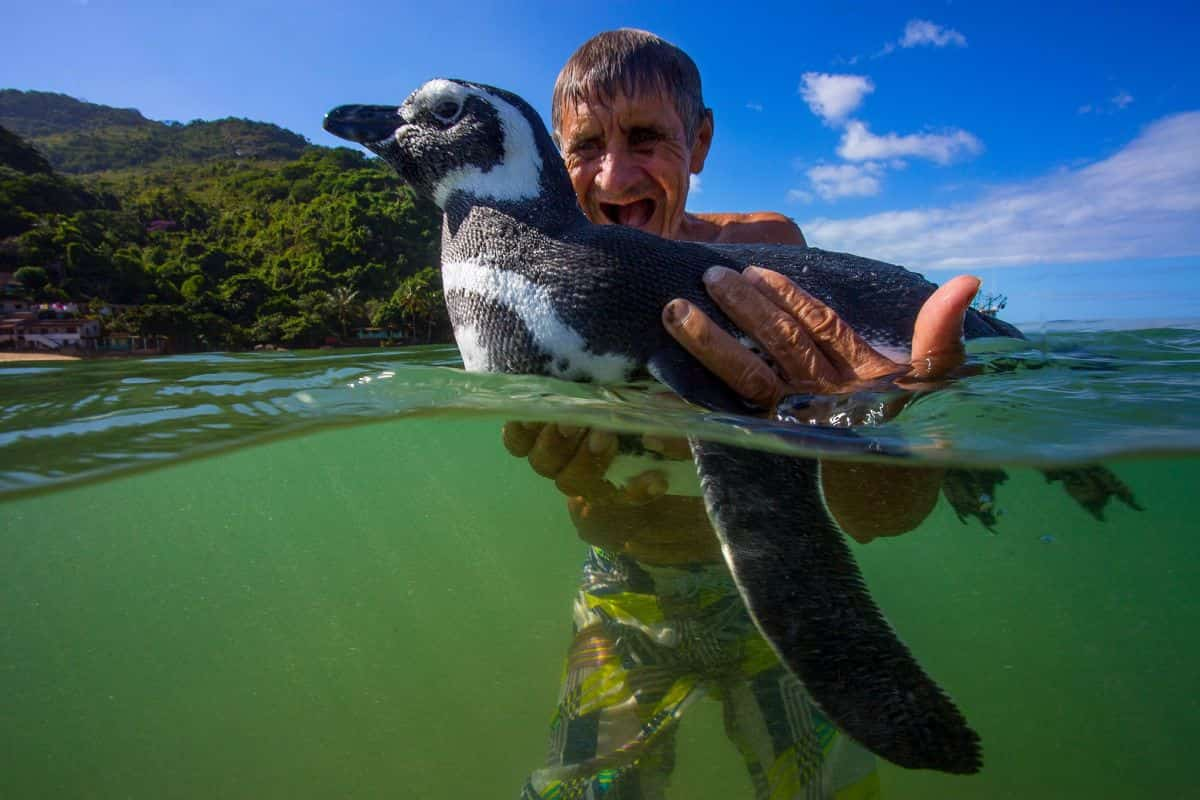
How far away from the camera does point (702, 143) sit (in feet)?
11.5

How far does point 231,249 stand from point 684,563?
44.7 meters

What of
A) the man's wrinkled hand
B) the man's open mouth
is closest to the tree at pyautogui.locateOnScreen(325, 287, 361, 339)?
the man's open mouth

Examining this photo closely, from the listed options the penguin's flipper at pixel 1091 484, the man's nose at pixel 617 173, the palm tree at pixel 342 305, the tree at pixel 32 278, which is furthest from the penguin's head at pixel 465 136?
the palm tree at pixel 342 305

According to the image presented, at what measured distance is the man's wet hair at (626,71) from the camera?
284cm

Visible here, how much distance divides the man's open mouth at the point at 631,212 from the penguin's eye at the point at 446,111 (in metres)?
1.02

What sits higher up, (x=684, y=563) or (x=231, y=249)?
(x=231, y=249)

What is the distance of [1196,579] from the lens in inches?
171

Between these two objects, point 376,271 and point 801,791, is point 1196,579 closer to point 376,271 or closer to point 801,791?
point 801,791

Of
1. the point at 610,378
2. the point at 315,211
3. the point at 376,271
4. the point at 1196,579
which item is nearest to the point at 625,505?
the point at 610,378

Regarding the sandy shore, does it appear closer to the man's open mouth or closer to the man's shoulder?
the man's open mouth

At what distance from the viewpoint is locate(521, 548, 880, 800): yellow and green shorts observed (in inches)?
88.2

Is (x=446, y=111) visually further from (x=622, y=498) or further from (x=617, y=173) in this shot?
(x=622, y=498)

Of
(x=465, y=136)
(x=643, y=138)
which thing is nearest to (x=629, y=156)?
(x=643, y=138)

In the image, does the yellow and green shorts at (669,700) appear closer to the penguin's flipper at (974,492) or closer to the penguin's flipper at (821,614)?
the penguin's flipper at (821,614)
